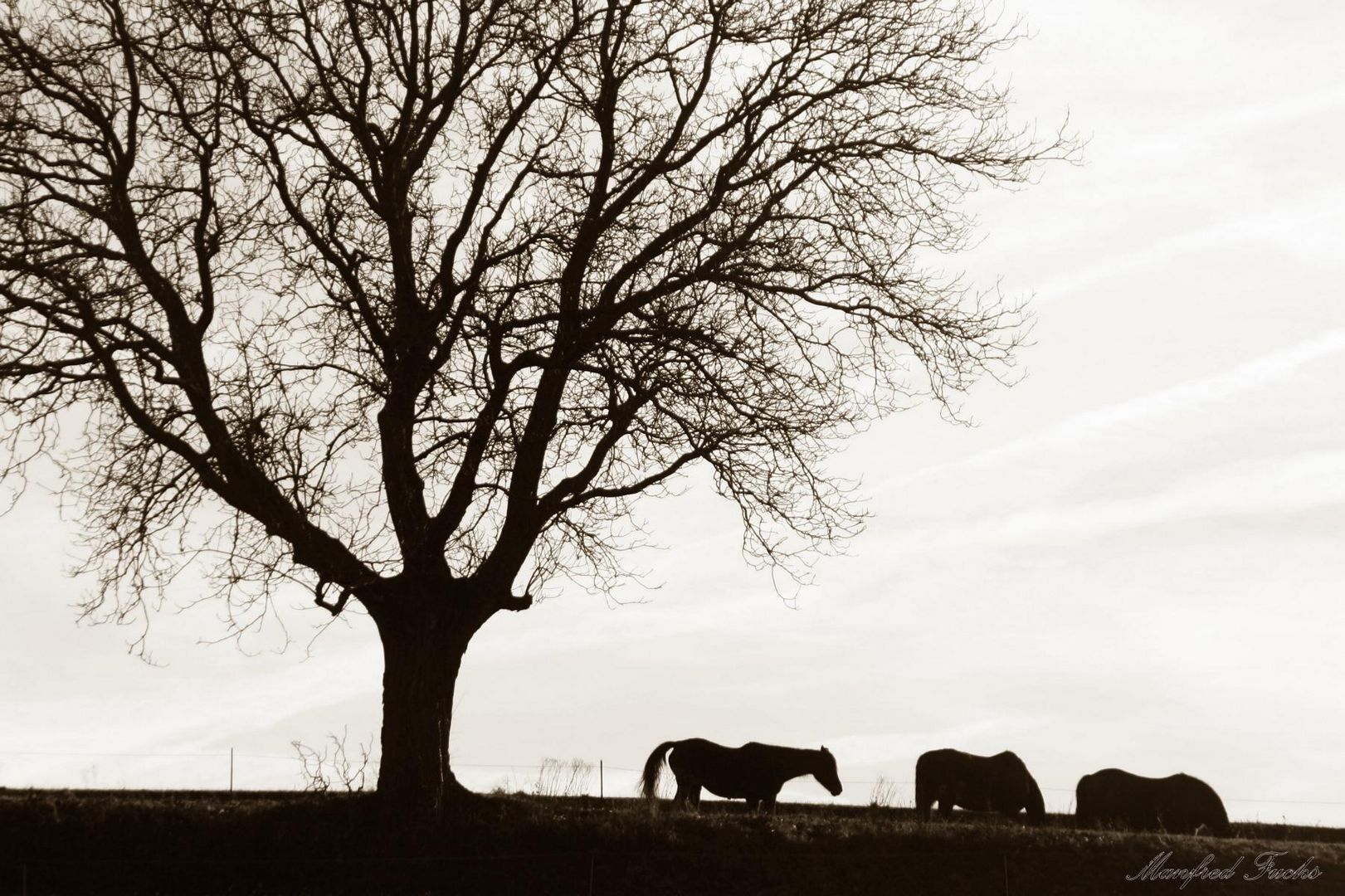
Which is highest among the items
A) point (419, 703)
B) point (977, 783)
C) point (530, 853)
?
point (419, 703)

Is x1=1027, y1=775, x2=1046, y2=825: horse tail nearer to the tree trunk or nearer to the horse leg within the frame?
the horse leg

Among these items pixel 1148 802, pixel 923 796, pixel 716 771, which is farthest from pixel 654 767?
pixel 1148 802

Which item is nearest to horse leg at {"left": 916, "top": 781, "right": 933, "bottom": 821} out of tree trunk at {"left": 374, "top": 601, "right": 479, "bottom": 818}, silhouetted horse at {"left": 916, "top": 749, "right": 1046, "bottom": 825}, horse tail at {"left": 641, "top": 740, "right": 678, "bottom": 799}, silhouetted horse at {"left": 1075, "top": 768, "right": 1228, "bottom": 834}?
silhouetted horse at {"left": 916, "top": 749, "right": 1046, "bottom": 825}

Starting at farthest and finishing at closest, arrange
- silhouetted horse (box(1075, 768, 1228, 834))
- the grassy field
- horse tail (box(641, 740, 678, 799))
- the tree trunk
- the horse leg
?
silhouetted horse (box(1075, 768, 1228, 834))
the horse leg
horse tail (box(641, 740, 678, 799))
the tree trunk
the grassy field

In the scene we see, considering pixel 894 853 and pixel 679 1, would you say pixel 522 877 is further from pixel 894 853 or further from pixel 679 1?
pixel 679 1

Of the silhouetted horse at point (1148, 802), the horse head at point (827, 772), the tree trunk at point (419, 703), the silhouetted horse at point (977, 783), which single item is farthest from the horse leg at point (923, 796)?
the tree trunk at point (419, 703)

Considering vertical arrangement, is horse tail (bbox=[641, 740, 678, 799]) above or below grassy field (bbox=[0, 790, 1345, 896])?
above

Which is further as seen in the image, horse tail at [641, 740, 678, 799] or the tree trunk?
horse tail at [641, 740, 678, 799]

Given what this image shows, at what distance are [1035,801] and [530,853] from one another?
10.7m

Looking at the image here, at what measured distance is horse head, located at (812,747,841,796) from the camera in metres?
21.8

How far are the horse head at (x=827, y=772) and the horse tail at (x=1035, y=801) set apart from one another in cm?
332

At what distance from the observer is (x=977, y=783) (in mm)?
22672

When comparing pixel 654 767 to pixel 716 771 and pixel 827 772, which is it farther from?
pixel 827 772

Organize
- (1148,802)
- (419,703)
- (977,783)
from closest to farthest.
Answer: (419,703) → (977,783) → (1148,802)
